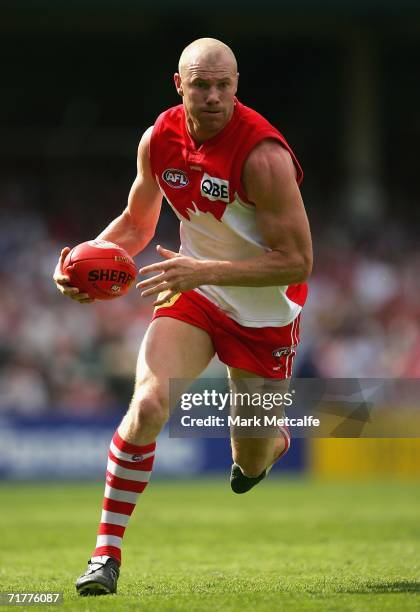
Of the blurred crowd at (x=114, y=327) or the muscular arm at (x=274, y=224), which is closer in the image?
the muscular arm at (x=274, y=224)

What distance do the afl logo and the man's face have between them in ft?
0.96

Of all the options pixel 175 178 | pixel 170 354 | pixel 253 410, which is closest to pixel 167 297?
pixel 170 354

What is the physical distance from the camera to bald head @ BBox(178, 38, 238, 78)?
5.61 meters

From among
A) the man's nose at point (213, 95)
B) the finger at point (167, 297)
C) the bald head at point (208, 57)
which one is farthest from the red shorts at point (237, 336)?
the bald head at point (208, 57)

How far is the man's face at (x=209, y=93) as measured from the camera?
5.62m

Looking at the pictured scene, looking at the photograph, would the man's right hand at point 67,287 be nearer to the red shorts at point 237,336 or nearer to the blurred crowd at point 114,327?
the red shorts at point 237,336

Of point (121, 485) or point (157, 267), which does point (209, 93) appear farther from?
point (121, 485)

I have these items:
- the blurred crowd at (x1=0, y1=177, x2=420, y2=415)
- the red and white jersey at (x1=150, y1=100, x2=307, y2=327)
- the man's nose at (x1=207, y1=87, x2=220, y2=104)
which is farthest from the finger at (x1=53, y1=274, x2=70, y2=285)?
the blurred crowd at (x1=0, y1=177, x2=420, y2=415)

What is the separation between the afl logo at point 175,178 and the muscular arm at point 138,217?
0.23 m

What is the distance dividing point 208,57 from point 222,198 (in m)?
0.70

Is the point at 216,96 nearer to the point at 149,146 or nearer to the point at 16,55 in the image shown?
the point at 149,146

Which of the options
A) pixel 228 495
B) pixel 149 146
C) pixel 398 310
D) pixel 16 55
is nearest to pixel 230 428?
pixel 149 146

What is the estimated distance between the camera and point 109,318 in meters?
16.2

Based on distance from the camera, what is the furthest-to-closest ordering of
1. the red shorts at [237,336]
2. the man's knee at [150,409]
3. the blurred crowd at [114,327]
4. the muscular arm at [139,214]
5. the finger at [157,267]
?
the blurred crowd at [114,327], the muscular arm at [139,214], the red shorts at [237,336], the man's knee at [150,409], the finger at [157,267]
